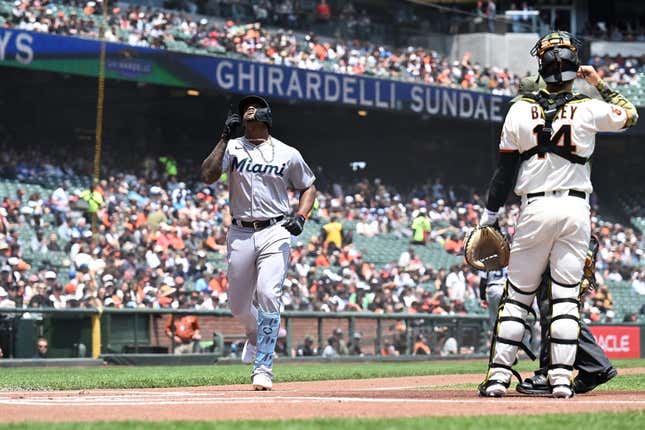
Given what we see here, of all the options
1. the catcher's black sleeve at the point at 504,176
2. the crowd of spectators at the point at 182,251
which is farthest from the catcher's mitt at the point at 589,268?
the crowd of spectators at the point at 182,251

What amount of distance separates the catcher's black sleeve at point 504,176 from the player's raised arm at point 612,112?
527 mm

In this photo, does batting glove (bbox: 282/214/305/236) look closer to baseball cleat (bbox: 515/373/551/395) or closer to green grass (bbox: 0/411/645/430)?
baseball cleat (bbox: 515/373/551/395)

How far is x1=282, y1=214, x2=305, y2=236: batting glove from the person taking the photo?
866 centimetres

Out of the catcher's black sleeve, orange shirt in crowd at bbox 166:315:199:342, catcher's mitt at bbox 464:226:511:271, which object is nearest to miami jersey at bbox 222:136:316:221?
catcher's mitt at bbox 464:226:511:271

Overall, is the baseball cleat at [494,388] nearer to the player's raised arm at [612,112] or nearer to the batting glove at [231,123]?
the player's raised arm at [612,112]

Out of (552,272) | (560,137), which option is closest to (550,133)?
(560,137)

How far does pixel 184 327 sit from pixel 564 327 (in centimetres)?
1197

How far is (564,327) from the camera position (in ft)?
24.4

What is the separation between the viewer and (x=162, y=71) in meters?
27.5

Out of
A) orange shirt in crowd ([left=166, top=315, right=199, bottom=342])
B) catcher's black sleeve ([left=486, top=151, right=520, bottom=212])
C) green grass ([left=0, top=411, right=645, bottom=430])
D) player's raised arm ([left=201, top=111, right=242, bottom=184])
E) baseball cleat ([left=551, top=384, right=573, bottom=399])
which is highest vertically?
player's raised arm ([left=201, top=111, right=242, bottom=184])

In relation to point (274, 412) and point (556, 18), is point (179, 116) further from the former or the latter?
point (274, 412)

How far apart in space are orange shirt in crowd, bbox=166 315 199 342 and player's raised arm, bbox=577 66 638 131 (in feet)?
38.8

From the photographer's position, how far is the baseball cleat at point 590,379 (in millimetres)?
8047

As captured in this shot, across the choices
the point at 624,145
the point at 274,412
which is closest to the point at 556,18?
the point at 624,145
